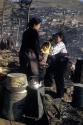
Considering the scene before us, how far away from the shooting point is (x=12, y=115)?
22.6 feet

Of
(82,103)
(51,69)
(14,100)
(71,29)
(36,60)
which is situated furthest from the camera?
(71,29)

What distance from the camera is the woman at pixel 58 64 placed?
331 inches

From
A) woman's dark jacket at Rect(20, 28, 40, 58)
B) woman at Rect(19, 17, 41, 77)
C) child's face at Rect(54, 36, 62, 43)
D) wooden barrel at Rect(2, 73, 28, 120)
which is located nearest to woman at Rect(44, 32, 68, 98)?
child's face at Rect(54, 36, 62, 43)

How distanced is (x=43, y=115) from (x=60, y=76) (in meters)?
1.75

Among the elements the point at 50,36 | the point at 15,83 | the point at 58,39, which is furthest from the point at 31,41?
the point at 50,36

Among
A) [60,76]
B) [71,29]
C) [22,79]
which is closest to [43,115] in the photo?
[22,79]

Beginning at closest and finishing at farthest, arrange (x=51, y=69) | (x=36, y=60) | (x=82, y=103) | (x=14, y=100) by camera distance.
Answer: (x=14, y=100) < (x=82, y=103) < (x=36, y=60) < (x=51, y=69)

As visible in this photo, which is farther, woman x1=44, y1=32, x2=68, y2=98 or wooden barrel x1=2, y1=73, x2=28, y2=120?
woman x1=44, y1=32, x2=68, y2=98

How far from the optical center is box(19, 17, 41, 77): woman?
8055 millimetres

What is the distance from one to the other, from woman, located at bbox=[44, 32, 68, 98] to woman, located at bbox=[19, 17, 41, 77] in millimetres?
509

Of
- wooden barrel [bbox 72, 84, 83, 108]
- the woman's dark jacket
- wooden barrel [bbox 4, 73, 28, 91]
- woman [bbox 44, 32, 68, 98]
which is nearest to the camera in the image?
wooden barrel [bbox 4, 73, 28, 91]

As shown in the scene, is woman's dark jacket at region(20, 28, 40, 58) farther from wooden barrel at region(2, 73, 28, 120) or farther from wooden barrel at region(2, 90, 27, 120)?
wooden barrel at region(2, 90, 27, 120)

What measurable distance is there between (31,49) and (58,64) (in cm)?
81

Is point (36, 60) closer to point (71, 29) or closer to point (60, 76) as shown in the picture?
point (60, 76)
